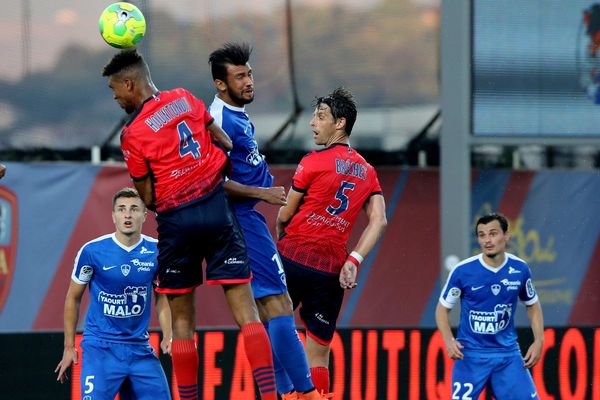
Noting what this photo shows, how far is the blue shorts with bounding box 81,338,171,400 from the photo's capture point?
801cm

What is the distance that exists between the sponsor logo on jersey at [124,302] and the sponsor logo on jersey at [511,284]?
2.62m

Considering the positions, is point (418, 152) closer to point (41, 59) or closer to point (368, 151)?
point (368, 151)

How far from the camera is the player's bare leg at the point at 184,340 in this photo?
692 centimetres

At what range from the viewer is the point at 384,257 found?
13.1m

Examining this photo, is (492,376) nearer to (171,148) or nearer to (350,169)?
(350,169)

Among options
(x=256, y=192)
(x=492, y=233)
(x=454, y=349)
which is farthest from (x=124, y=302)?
(x=492, y=233)

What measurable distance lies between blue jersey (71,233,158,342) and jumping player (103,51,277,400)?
1.33 meters

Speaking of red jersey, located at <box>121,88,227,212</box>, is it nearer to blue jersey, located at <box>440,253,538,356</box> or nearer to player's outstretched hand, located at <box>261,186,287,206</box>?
player's outstretched hand, located at <box>261,186,287,206</box>

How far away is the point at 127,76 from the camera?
676 centimetres

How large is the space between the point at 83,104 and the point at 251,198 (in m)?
6.16

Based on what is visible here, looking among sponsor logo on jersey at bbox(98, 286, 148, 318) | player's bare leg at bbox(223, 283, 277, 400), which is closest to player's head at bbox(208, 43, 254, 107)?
player's bare leg at bbox(223, 283, 277, 400)

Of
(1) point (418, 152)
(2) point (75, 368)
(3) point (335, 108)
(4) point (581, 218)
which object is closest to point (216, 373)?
(2) point (75, 368)

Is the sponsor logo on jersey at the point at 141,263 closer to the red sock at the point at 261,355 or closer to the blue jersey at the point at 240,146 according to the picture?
the blue jersey at the point at 240,146

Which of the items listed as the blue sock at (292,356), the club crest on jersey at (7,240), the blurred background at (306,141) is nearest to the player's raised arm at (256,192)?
the blue sock at (292,356)
